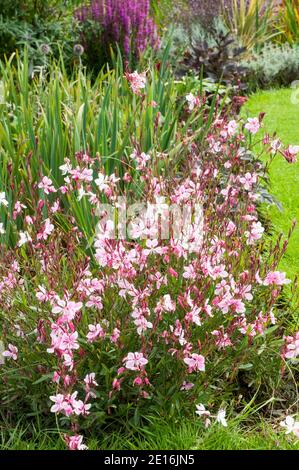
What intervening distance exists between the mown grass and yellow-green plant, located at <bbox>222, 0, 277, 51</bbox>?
7393mm

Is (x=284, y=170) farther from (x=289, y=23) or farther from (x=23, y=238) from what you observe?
(x=289, y=23)

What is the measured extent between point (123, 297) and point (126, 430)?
509mm

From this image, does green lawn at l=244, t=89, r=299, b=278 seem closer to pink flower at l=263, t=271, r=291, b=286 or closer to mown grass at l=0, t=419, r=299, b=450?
pink flower at l=263, t=271, r=291, b=286

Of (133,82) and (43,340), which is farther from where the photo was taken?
(133,82)

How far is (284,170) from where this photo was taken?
18.9 ft

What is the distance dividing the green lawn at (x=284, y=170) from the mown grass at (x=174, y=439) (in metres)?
1.44

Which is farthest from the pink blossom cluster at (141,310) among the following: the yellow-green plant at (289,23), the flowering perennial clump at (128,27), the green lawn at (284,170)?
the yellow-green plant at (289,23)

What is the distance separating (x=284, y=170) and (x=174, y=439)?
11.0 ft

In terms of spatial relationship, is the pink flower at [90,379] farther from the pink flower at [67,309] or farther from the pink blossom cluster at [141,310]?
the pink flower at [67,309]

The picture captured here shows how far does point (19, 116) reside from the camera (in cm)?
447

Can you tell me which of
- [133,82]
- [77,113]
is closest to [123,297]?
[133,82]

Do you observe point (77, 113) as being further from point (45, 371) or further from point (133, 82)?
point (45, 371)

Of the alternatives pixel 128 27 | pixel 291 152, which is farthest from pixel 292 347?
pixel 128 27

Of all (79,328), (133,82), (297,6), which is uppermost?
(133,82)
